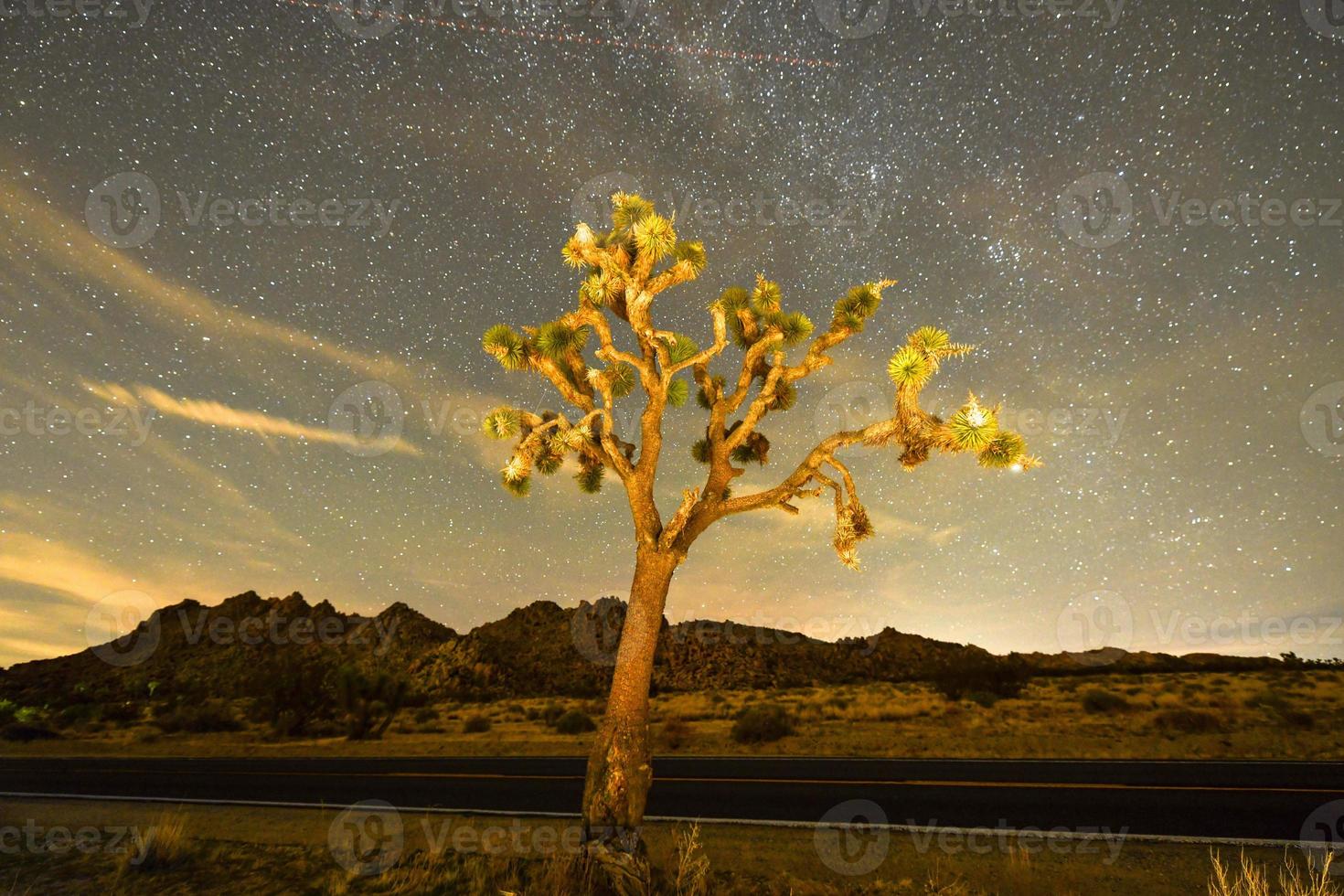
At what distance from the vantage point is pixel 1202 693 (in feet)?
83.6

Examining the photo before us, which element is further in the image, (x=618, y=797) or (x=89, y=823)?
(x=89, y=823)

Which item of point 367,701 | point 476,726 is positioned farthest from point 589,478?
point 367,701

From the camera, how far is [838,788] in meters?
13.1

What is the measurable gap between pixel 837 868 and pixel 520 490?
777 centimetres

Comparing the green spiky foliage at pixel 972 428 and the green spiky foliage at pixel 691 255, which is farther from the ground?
the green spiky foliage at pixel 691 255

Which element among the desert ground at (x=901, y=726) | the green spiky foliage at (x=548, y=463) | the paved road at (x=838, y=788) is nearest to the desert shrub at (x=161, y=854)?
the paved road at (x=838, y=788)

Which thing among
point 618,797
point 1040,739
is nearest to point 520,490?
point 618,797

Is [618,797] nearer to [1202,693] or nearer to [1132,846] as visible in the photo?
[1132,846]

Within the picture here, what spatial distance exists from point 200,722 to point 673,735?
82.8 feet

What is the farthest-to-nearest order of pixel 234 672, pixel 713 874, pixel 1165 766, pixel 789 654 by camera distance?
1. pixel 234 672
2. pixel 789 654
3. pixel 1165 766
4. pixel 713 874

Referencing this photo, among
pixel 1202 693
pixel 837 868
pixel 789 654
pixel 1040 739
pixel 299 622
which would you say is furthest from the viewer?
pixel 299 622

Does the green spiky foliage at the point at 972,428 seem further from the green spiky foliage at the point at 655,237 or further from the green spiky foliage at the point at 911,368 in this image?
the green spiky foliage at the point at 655,237

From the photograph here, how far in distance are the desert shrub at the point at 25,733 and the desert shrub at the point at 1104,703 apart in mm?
47764

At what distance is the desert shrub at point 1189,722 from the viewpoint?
19109 mm
